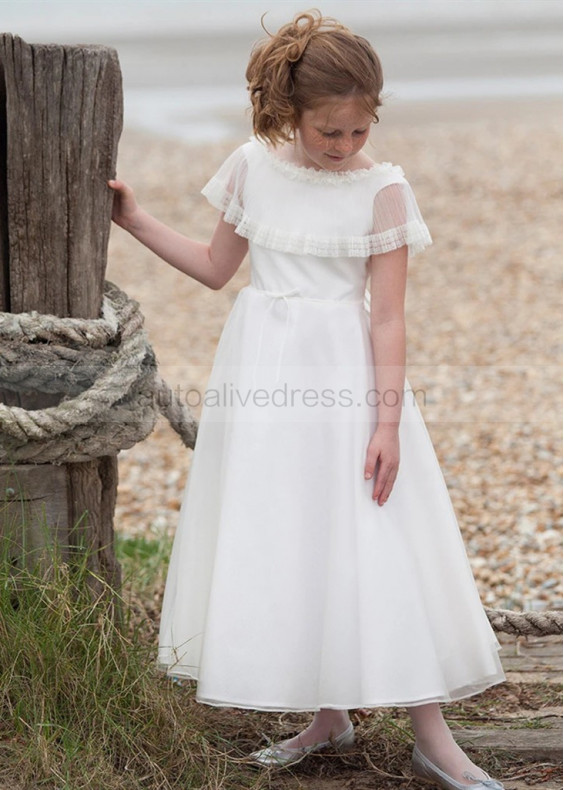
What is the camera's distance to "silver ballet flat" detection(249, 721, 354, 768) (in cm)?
229

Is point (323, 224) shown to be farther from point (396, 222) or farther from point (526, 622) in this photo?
point (526, 622)

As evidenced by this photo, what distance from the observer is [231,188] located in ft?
7.80

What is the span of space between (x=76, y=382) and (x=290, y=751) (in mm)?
957

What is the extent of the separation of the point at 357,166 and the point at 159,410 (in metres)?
0.72

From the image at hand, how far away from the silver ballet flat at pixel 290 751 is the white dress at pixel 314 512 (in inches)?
7.6

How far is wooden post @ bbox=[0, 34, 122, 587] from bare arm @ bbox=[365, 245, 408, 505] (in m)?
0.60

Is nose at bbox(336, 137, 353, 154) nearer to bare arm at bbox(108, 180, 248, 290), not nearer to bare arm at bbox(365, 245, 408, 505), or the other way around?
bare arm at bbox(365, 245, 408, 505)

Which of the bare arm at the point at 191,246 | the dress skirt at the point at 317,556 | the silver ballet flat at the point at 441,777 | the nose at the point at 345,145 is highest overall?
the nose at the point at 345,145

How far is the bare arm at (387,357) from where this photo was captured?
2205 millimetres

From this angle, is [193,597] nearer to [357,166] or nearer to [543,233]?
[357,166]

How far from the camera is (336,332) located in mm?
2252

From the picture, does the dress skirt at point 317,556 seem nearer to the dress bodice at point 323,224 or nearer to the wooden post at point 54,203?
the dress bodice at point 323,224

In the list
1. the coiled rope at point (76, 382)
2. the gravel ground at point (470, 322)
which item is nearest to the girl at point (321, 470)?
the coiled rope at point (76, 382)

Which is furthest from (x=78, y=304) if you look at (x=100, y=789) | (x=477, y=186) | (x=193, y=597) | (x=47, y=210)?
(x=477, y=186)
